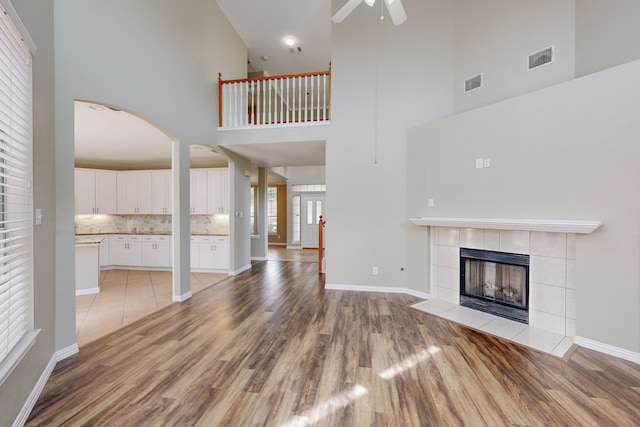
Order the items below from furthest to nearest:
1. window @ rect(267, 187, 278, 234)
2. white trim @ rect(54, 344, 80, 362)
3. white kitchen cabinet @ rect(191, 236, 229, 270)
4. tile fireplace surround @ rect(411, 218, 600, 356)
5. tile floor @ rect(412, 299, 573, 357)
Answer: window @ rect(267, 187, 278, 234)
white kitchen cabinet @ rect(191, 236, 229, 270)
tile fireplace surround @ rect(411, 218, 600, 356)
tile floor @ rect(412, 299, 573, 357)
white trim @ rect(54, 344, 80, 362)

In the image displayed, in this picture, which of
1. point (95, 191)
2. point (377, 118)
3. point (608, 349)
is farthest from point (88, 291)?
point (608, 349)

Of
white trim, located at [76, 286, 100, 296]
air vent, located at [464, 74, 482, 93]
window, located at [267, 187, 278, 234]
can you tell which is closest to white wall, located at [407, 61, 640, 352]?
air vent, located at [464, 74, 482, 93]

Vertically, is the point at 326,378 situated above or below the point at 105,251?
below

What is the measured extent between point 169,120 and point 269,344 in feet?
10.6

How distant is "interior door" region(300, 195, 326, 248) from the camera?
10.6 meters

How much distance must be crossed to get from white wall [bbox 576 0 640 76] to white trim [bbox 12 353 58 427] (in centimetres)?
579

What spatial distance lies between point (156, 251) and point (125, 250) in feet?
2.60

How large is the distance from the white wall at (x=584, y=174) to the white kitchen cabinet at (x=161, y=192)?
20.0 ft

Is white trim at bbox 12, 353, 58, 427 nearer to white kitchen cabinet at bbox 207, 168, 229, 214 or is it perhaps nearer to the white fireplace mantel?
white kitchen cabinet at bbox 207, 168, 229, 214

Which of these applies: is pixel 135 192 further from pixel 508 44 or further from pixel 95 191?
pixel 508 44

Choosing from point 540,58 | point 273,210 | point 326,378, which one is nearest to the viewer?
point 326,378

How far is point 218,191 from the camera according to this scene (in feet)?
19.9

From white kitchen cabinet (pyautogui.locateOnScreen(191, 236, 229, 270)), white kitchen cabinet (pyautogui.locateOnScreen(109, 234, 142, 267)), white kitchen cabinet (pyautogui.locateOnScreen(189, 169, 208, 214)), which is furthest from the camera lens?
white kitchen cabinet (pyautogui.locateOnScreen(109, 234, 142, 267))

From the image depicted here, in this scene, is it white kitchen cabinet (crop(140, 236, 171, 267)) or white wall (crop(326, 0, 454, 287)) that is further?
white kitchen cabinet (crop(140, 236, 171, 267))
